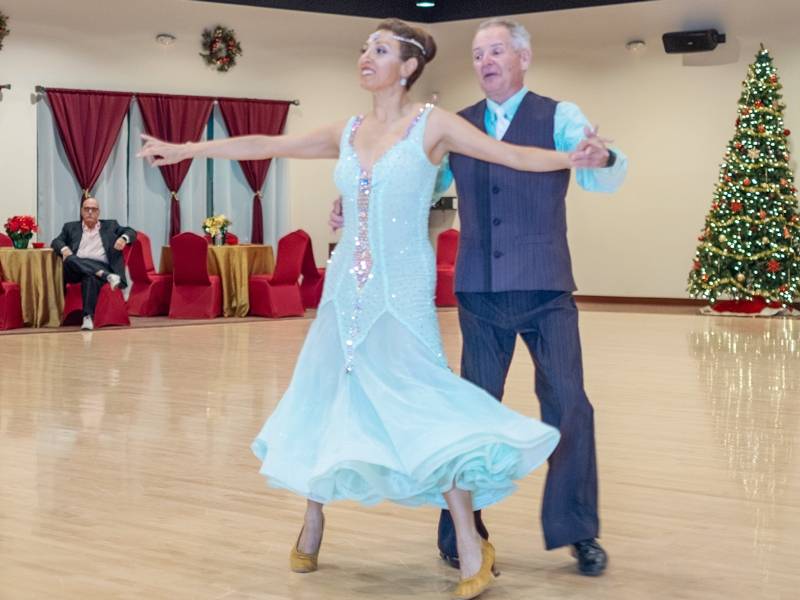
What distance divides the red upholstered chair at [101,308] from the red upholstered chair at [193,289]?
36.0 inches

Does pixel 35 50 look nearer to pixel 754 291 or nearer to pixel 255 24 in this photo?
pixel 255 24

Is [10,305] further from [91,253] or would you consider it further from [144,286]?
[144,286]

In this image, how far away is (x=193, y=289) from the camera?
12.9 meters

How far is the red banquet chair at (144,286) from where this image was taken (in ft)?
43.5

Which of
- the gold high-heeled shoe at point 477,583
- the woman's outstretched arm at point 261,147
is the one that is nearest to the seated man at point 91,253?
the woman's outstretched arm at point 261,147

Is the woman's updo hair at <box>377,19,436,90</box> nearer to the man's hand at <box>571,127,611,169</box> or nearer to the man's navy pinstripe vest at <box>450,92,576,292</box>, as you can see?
the man's navy pinstripe vest at <box>450,92,576,292</box>

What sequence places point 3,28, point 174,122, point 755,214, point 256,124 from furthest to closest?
point 256,124 < point 174,122 < point 755,214 < point 3,28

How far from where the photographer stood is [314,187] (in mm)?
16656

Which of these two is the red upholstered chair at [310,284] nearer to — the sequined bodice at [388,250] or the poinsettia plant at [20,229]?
the poinsettia plant at [20,229]

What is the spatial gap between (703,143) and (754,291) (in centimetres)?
245

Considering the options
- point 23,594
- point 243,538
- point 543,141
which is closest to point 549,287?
point 543,141

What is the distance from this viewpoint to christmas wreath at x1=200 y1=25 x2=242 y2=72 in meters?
15.3

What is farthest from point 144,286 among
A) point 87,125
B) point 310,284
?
point 87,125

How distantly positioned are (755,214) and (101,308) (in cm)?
694
